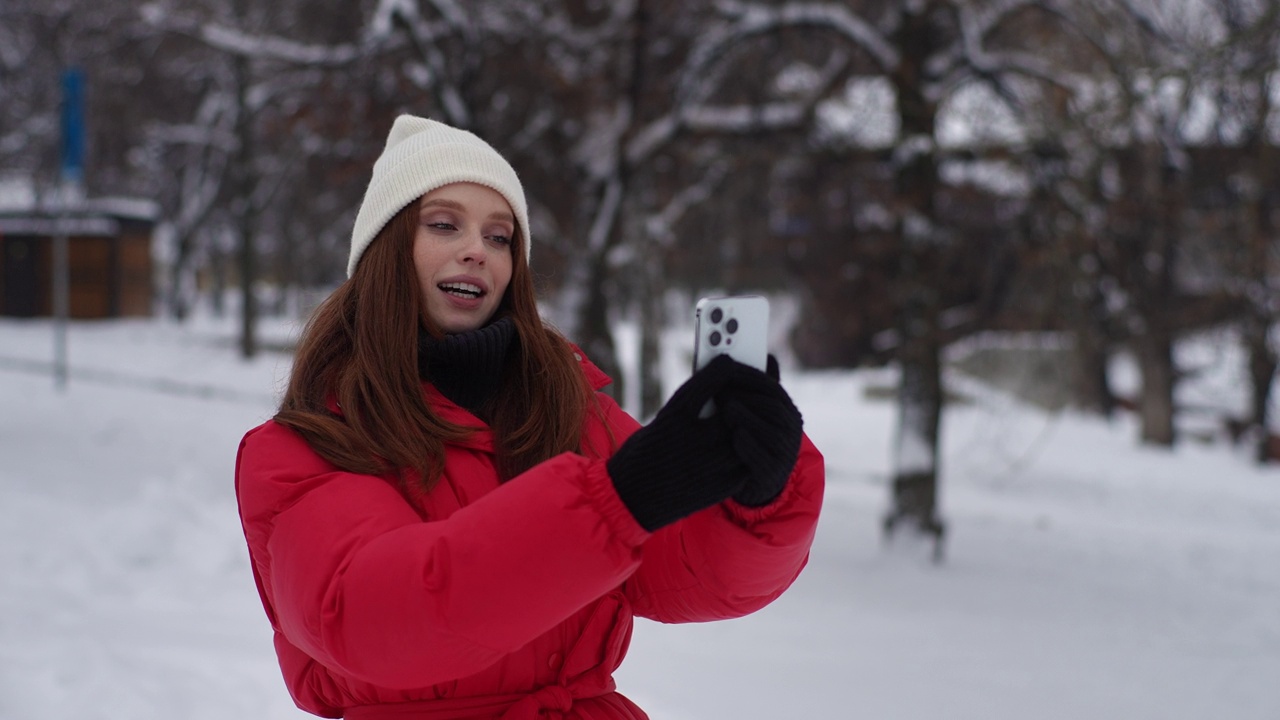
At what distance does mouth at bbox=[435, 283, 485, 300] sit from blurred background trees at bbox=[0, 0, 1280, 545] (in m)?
4.89

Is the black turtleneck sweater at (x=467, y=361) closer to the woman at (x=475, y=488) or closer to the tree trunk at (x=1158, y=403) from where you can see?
the woman at (x=475, y=488)

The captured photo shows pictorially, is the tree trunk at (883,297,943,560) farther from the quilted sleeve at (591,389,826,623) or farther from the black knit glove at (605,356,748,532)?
the black knit glove at (605,356,748,532)

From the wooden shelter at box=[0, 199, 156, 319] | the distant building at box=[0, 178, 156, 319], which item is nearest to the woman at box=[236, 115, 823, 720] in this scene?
the wooden shelter at box=[0, 199, 156, 319]

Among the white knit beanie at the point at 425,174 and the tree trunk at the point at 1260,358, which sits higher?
the white knit beanie at the point at 425,174

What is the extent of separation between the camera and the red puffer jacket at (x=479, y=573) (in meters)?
1.35

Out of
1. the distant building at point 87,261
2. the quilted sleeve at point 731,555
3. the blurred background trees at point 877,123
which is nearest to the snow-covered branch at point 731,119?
the blurred background trees at point 877,123

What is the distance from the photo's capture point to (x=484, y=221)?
6.36ft

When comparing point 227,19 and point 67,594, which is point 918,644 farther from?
point 227,19

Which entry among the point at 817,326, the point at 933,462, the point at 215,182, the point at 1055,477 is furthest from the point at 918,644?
the point at 215,182

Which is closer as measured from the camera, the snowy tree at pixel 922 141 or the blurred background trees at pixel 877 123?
the blurred background trees at pixel 877 123

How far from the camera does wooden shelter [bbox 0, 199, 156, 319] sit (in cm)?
2122

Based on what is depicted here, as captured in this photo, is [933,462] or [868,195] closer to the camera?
[933,462]

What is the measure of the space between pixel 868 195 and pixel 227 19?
817cm

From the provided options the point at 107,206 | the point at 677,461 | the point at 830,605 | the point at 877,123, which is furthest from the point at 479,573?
the point at 107,206
